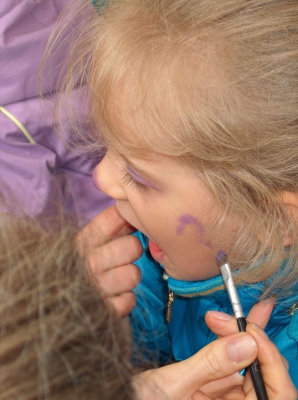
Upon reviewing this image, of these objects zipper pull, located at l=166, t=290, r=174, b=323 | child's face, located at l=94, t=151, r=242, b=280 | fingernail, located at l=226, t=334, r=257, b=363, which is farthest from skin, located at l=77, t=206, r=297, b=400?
zipper pull, located at l=166, t=290, r=174, b=323

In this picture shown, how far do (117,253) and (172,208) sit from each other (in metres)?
0.19

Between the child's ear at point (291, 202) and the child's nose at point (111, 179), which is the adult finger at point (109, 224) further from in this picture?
the child's ear at point (291, 202)

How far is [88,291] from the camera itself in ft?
2.16

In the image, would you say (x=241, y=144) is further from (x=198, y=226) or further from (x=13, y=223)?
(x=13, y=223)

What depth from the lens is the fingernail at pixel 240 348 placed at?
0.86m

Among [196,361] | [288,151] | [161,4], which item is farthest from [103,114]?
[196,361]

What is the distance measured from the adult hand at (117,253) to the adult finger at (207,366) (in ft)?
0.50

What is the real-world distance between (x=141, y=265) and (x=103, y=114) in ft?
1.64

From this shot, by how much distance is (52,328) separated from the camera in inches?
23.2

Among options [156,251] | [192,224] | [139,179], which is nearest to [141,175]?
[139,179]

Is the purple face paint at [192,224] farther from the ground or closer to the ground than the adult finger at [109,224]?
farther from the ground

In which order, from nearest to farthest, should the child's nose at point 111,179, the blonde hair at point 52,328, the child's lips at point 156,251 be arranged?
1. the blonde hair at point 52,328
2. the child's nose at point 111,179
3. the child's lips at point 156,251

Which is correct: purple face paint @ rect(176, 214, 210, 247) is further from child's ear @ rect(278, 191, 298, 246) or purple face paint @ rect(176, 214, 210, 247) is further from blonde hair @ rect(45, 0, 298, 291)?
child's ear @ rect(278, 191, 298, 246)

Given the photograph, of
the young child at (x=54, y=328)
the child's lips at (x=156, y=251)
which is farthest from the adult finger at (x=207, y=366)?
the child's lips at (x=156, y=251)
